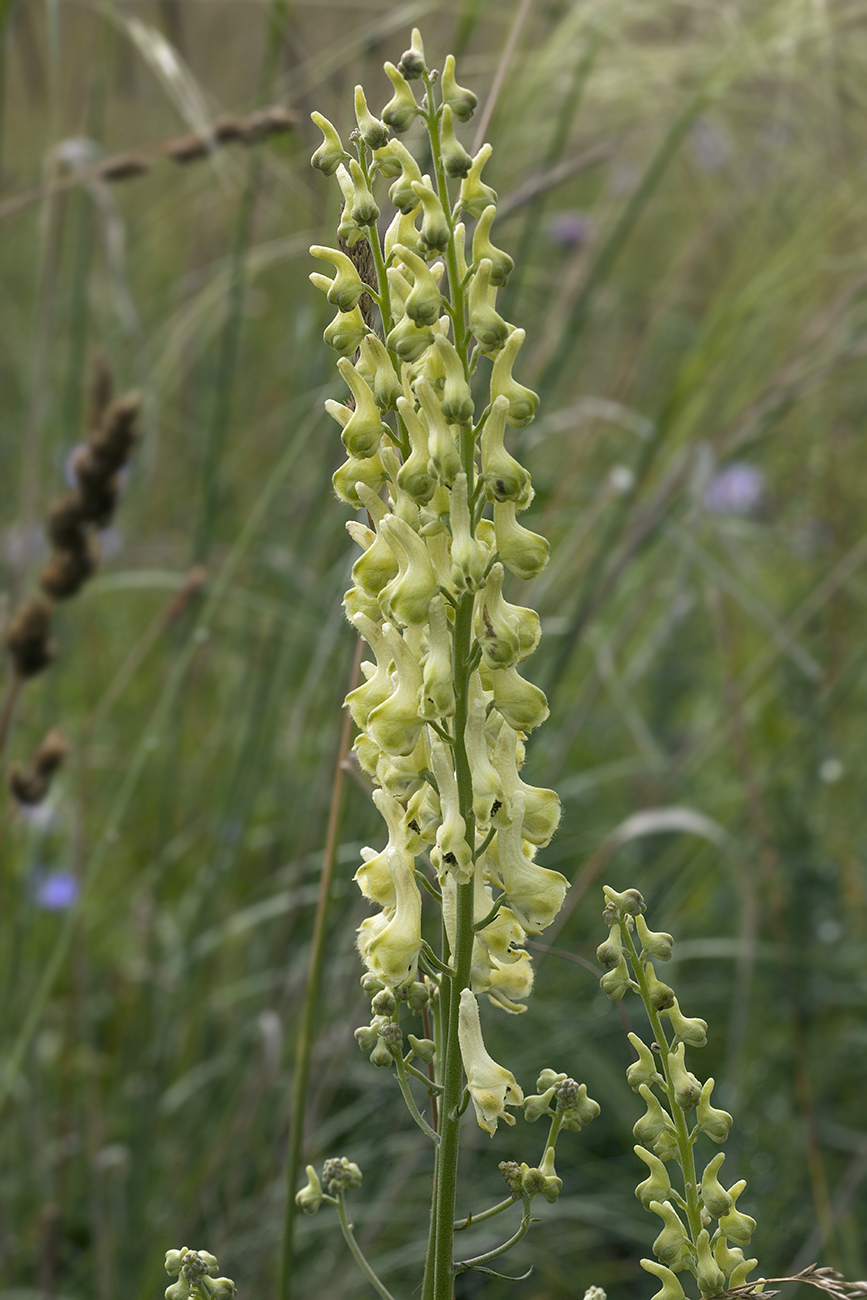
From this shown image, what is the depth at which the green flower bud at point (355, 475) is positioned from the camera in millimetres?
1001

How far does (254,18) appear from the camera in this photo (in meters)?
3.71

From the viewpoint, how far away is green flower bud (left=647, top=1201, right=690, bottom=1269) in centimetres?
96

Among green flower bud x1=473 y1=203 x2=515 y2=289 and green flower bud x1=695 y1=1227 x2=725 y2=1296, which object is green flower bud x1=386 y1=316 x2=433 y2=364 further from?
green flower bud x1=695 y1=1227 x2=725 y2=1296

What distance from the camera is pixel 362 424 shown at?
975 millimetres

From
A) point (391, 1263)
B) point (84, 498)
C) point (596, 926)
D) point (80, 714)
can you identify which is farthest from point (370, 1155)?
point (80, 714)

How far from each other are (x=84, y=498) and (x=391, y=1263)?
1674 mm

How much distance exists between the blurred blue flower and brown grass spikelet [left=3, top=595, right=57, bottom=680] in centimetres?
116

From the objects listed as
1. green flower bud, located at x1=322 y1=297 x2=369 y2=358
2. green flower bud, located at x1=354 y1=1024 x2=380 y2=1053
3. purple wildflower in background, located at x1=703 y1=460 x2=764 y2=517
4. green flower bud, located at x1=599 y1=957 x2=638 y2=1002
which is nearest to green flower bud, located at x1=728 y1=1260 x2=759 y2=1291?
green flower bud, located at x1=599 y1=957 x2=638 y2=1002

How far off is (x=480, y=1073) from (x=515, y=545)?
0.44 metres

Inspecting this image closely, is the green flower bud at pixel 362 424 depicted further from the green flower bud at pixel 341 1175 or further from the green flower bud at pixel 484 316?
the green flower bud at pixel 341 1175

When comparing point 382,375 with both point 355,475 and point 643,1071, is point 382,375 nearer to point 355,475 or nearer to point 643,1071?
point 355,475

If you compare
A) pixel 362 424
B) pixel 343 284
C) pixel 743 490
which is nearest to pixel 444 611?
pixel 362 424

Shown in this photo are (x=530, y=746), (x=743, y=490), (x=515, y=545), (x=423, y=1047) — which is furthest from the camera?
(x=743, y=490)

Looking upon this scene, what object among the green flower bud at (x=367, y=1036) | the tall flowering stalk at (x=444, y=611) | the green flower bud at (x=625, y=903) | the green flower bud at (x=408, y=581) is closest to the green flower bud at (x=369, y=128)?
the tall flowering stalk at (x=444, y=611)
